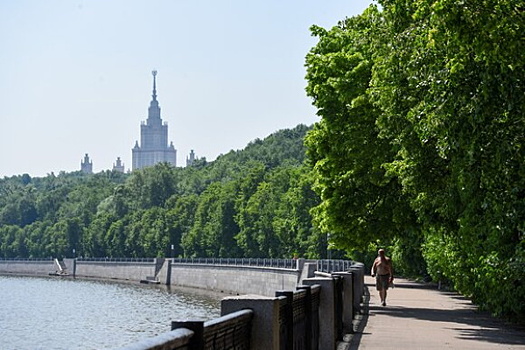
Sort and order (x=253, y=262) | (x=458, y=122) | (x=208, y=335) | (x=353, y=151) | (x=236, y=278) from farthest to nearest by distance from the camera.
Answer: (x=236, y=278) → (x=253, y=262) → (x=353, y=151) → (x=458, y=122) → (x=208, y=335)

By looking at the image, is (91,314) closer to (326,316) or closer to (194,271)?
(194,271)

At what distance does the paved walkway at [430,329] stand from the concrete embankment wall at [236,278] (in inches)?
1465

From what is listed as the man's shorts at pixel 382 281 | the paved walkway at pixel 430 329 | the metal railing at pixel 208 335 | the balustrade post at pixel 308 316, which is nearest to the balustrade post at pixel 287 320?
the metal railing at pixel 208 335

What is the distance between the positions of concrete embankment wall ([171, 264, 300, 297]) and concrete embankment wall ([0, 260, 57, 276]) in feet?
159

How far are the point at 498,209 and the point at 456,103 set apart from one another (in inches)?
83.5

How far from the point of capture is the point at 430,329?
22.9 metres

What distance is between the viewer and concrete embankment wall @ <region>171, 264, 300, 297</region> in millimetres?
78088

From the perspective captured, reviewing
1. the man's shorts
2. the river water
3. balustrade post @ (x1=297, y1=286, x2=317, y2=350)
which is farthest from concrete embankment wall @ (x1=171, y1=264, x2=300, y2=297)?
balustrade post @ (x1=297, y1=286, x2=317, y2=350)

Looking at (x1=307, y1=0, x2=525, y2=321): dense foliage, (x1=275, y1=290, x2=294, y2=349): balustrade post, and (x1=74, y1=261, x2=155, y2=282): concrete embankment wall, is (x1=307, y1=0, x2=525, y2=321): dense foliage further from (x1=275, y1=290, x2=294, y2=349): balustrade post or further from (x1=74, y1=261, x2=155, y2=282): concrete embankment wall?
(x1=74, y1=261, x2=155, y2=282): concrete embankment wall

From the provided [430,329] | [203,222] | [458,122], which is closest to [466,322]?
[430,329]

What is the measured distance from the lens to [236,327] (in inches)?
343

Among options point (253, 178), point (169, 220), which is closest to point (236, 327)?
point (253, 178)

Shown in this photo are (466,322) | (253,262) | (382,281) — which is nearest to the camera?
(466,322)

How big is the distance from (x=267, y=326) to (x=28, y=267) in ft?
535
